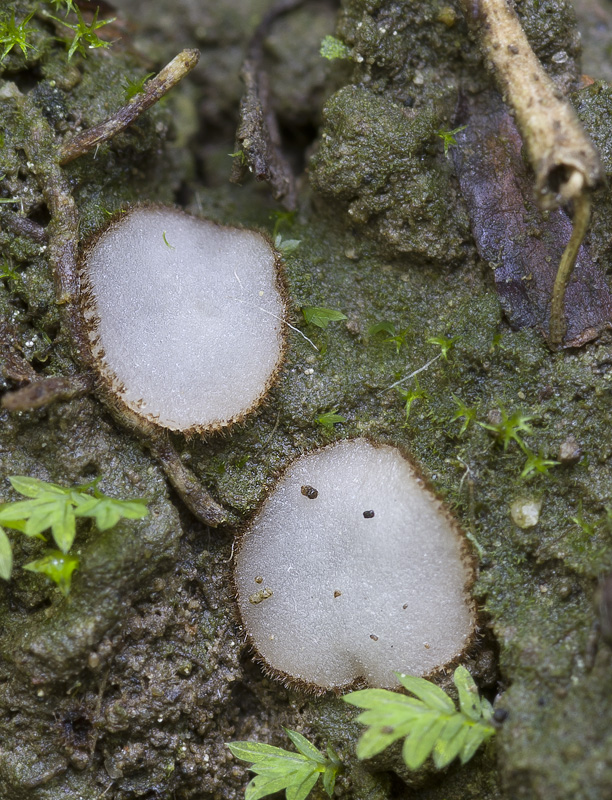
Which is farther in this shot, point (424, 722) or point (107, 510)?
point (107, 510)

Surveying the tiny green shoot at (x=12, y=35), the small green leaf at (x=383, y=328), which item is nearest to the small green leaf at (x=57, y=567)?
the small green leaf at (x=383, y=328)

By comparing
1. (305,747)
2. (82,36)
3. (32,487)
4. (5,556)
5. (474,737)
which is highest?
(82,36)

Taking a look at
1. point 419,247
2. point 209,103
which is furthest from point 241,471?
point 209,103

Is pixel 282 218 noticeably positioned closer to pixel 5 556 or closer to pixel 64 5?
pixel 64 5

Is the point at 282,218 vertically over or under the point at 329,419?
over

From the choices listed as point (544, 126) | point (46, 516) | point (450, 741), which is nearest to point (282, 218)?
point (544, 126)

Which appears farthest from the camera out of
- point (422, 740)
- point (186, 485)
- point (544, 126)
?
point (186, 485)
